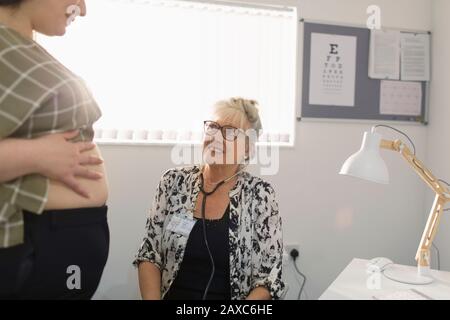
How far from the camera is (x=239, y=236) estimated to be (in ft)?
4.84

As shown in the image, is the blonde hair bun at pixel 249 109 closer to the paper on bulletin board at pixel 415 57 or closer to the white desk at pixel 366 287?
the white desk at pixel 366 287

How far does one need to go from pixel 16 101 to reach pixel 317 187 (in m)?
1.77

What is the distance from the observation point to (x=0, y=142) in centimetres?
70

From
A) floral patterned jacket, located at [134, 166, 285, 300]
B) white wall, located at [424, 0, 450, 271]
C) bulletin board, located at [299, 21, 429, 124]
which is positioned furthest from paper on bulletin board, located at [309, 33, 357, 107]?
floral patterned jacket, located at [134, 166, 285, 300]

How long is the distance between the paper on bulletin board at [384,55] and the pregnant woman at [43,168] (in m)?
1.82

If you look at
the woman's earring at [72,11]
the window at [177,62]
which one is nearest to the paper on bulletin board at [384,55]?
the window at [177,62]

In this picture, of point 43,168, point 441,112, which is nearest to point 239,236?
point 43,168

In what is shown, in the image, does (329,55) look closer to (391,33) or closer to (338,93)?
(338,93)

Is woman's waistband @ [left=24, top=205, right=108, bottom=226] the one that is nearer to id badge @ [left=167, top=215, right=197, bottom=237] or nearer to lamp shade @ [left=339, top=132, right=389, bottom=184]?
id badge @ [left=167, top=215, right=197, bottom=237]

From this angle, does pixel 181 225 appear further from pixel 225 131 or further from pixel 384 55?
pixel 384 55

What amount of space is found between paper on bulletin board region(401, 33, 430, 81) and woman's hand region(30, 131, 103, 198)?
2054mm

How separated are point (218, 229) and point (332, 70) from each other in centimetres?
125

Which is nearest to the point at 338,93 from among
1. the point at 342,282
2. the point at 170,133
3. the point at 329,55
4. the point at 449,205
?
the point at 329,55

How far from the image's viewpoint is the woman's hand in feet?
2.43
